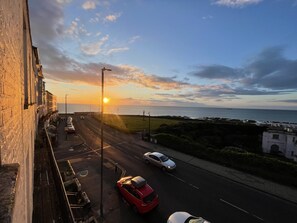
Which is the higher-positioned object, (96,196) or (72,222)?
(72,222)

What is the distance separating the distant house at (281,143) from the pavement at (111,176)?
915 inches

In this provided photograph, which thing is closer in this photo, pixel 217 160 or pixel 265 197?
pixel 265 197

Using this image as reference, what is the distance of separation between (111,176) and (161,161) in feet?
17.4

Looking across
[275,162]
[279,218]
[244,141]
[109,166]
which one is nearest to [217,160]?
[275,162]

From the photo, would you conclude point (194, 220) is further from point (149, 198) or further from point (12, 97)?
point (12, 97)

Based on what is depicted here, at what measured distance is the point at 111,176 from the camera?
17.3 metres

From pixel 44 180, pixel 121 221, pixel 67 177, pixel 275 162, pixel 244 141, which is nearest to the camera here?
pixel 121 221

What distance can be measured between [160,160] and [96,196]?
24.6 feet

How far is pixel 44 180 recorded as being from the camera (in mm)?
12953

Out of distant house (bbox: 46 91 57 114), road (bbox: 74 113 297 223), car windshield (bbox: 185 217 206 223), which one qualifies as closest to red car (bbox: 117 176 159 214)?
road (bbox: 74 113 297 223)

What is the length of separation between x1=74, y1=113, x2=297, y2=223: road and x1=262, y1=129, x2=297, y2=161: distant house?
2613 cm

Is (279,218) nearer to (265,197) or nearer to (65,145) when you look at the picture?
(265,197)

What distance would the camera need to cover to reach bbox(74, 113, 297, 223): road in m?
11.8

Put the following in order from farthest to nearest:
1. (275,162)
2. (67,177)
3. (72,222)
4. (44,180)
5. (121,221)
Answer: (275,162), (67,177), (44,180), (121,221), (72,222)
